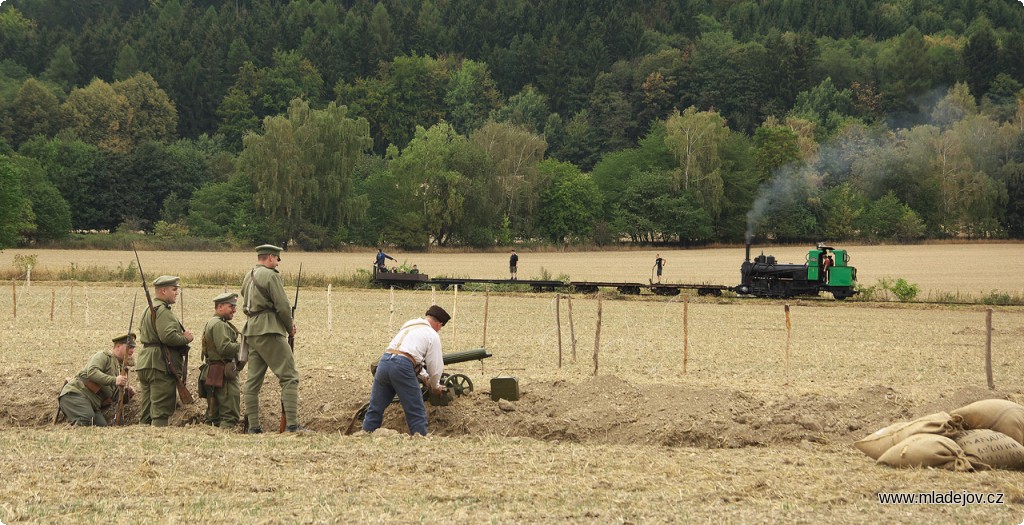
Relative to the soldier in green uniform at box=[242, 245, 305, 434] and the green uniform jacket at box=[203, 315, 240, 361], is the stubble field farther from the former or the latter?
the green uniform jacket at box=[203, 315, 240, 361]

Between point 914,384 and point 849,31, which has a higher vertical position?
point 849,31

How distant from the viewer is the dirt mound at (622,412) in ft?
40.1

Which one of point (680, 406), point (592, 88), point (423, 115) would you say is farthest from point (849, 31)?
point (680, 406)

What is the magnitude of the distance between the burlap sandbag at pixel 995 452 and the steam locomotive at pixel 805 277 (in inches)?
1353

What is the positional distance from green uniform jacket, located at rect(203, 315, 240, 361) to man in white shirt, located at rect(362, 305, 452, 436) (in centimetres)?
189

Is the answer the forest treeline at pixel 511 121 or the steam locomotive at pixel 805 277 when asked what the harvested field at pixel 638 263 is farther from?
the steam locomotive at pixel 805 277

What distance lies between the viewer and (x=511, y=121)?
141500mm

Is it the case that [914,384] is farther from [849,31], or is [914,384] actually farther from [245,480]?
[849,31]

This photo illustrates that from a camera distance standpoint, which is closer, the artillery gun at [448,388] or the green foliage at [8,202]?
the artillery gun at [448,388]

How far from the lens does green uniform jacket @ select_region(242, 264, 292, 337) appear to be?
472 inches

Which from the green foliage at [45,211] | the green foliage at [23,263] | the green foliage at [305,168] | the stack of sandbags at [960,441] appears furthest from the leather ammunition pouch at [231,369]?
the green foliage at [45,211]

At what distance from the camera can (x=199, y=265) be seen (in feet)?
232

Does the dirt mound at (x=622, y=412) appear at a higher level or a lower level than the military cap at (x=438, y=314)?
lower

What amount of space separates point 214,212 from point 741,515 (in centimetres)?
8683
